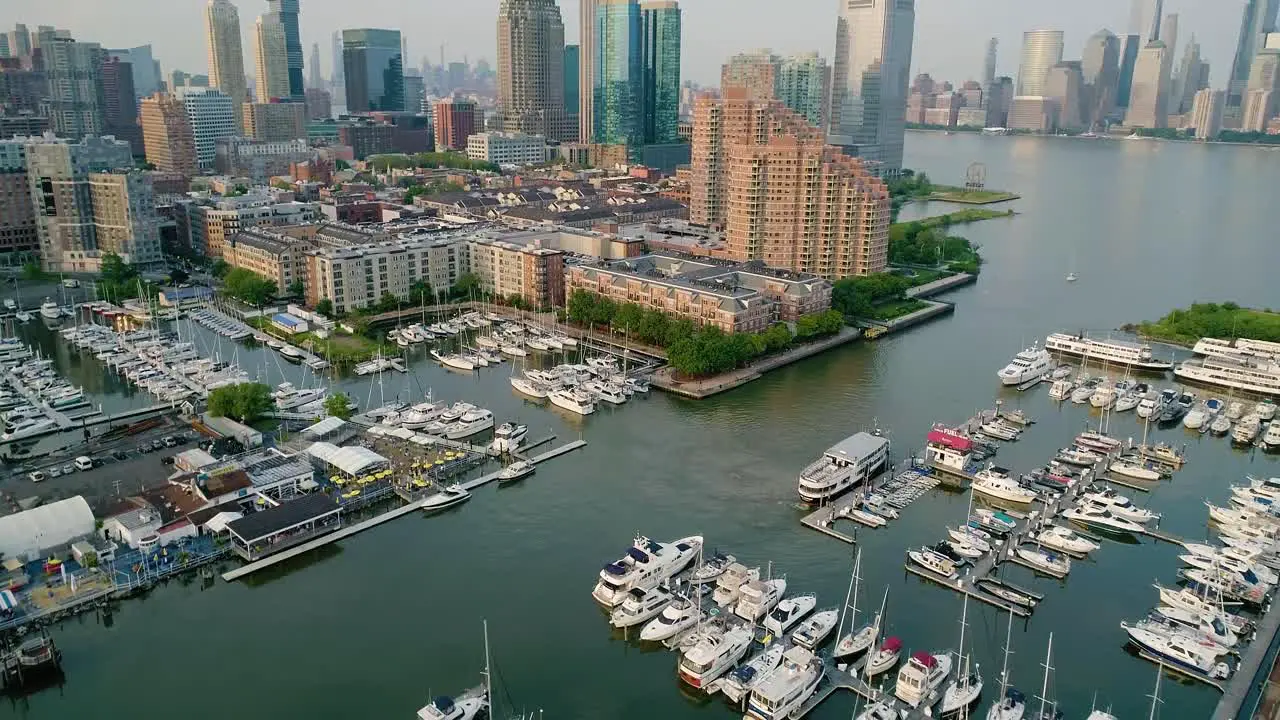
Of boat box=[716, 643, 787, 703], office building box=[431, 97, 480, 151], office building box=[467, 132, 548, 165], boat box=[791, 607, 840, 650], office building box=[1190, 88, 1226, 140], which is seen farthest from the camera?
office building box=[1190, 88, 1226, 140]

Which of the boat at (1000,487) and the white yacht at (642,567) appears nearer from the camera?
the white yacht at (642,567)

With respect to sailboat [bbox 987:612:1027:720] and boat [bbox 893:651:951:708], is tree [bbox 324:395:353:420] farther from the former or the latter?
sailboat [bbox 987:612:1027:720]

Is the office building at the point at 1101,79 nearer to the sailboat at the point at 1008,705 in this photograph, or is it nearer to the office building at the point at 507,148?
the office building at the point at 507,148

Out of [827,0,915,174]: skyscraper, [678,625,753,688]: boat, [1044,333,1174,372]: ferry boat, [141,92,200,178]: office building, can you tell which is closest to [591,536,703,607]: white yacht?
[678,625,753,688]: boat

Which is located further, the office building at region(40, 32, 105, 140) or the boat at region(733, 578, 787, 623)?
the office building at region(40, 32, 105, 140)

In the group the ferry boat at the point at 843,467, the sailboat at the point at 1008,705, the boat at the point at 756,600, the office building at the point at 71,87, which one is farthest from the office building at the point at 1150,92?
the sailboat at the point at 1008,705

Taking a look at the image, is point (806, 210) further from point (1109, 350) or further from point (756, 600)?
point (756, 600)
